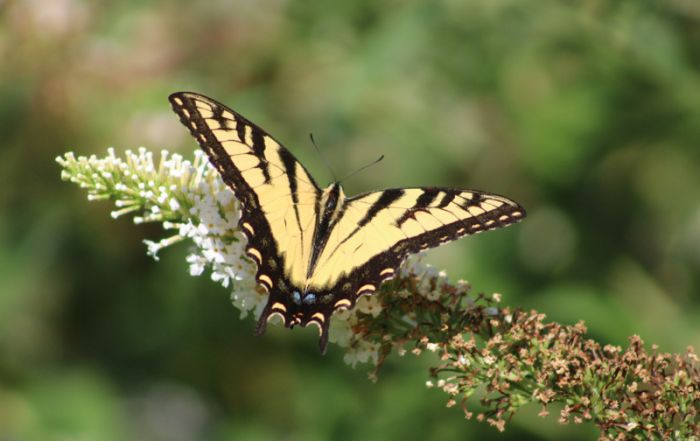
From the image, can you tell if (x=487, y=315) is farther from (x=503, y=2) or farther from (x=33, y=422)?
(x=33, y=422)

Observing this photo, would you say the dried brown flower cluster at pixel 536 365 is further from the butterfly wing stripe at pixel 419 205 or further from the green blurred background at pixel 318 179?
the green blurred background at pixel 318 179

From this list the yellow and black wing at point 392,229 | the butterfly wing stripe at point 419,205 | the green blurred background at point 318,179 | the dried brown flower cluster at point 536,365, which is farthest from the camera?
the green blurred background at point 318,179

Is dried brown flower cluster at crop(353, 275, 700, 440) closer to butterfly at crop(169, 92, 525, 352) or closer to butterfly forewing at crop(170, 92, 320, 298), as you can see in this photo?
butterfly at crop(169, 92, 525, 352)

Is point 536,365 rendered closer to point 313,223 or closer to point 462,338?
point 462,338

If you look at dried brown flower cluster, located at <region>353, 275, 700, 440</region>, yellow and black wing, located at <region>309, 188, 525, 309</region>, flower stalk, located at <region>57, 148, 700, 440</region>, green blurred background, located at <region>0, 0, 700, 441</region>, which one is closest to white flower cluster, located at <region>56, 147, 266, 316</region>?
flower stalk, located at <region>57, 148, 700, 440</region>

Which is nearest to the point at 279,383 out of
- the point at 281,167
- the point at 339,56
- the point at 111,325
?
the point at 111,325

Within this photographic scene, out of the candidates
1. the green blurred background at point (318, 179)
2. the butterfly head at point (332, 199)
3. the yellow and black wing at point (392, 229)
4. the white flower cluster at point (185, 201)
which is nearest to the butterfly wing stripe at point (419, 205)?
the yellow and black wing at point (392, 229)

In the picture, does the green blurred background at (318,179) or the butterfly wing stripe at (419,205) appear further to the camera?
the green blurred background at (318,179)
